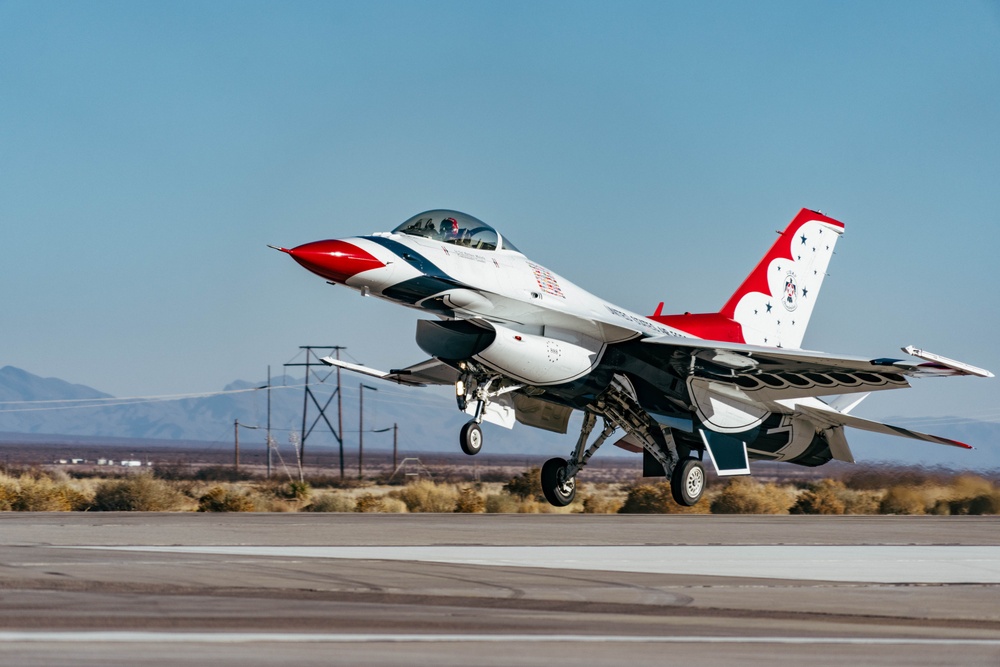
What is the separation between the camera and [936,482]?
36312 mm

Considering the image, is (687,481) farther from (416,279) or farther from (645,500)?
(645,500)

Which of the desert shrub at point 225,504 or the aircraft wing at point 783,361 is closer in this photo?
the aircraft wing at point 783,361

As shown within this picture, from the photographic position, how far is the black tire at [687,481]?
2353 centimetres

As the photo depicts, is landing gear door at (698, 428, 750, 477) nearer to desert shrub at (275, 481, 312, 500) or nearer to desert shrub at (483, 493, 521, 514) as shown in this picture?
desert shrub at (483, 493, 521, 514)

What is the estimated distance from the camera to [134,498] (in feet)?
103

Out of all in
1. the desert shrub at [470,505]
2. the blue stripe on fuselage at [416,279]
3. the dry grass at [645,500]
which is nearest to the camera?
the blue stripe on fuselage at [416,279]

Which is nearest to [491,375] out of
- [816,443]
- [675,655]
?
[816,443]

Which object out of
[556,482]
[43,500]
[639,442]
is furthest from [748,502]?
[43,500]

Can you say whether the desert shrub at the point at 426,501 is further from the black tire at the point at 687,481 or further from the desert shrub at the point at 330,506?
the black tire at the point at 687,481

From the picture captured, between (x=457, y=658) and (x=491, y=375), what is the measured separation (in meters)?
13.0

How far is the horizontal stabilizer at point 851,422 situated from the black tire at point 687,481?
2945mm

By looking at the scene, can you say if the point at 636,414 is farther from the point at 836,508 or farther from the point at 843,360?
the point at 836,508

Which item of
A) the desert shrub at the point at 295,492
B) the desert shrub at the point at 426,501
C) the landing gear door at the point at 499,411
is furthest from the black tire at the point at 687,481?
the desert shrub at the point at 295,492

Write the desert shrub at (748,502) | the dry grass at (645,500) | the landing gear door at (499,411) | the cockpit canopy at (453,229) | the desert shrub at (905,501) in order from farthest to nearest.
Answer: the desert shrub at (748,502)
the desert shrub at (905,501)
the dry grass at (645,500)
the landing gear door at (499,411)
the cockpit canopy at (453,229)
